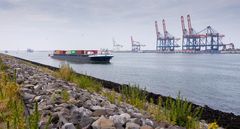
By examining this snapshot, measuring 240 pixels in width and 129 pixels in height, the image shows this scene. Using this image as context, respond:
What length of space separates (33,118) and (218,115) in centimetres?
911

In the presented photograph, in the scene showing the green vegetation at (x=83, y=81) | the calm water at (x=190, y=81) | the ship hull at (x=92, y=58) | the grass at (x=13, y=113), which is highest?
the grass at (x=13, y=113)

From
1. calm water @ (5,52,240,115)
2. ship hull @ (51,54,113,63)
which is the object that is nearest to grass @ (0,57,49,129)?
calm water @ (5,52,240,115)

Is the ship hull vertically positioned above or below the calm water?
above

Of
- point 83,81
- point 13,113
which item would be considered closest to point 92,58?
point 83,81

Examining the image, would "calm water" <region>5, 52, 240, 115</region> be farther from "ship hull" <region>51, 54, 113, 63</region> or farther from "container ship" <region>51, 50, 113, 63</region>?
"container ship" <region>51, 50, 113, 63</region>

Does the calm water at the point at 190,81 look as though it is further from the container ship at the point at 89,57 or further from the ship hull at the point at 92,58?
the container ship at the point at 89,57

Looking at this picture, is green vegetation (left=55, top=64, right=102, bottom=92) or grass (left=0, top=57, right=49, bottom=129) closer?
grass (left=0, top=57, right=49, bottom=129)

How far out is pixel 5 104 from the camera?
7.34 meters

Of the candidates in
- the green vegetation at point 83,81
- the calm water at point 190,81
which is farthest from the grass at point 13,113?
the calm water at point 190,81

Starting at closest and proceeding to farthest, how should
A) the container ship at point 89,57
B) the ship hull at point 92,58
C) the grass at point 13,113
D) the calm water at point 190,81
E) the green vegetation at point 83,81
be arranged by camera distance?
the grass at point 13,113, the green vegetation at point 83,81, the calm water at point 190,81, the ship hull at point 92,58, the container ship at point 89,57

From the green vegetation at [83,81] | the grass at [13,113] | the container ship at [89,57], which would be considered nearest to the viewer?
the grass at [13,113]

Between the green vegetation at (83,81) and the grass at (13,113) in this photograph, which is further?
the green vegetation at (83,81)

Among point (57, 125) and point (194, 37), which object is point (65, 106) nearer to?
point (57, 125)

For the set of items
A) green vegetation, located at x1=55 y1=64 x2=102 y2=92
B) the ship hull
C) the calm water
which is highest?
green vegetation, located at x1=55 y1=64 x2=102 y2=92
